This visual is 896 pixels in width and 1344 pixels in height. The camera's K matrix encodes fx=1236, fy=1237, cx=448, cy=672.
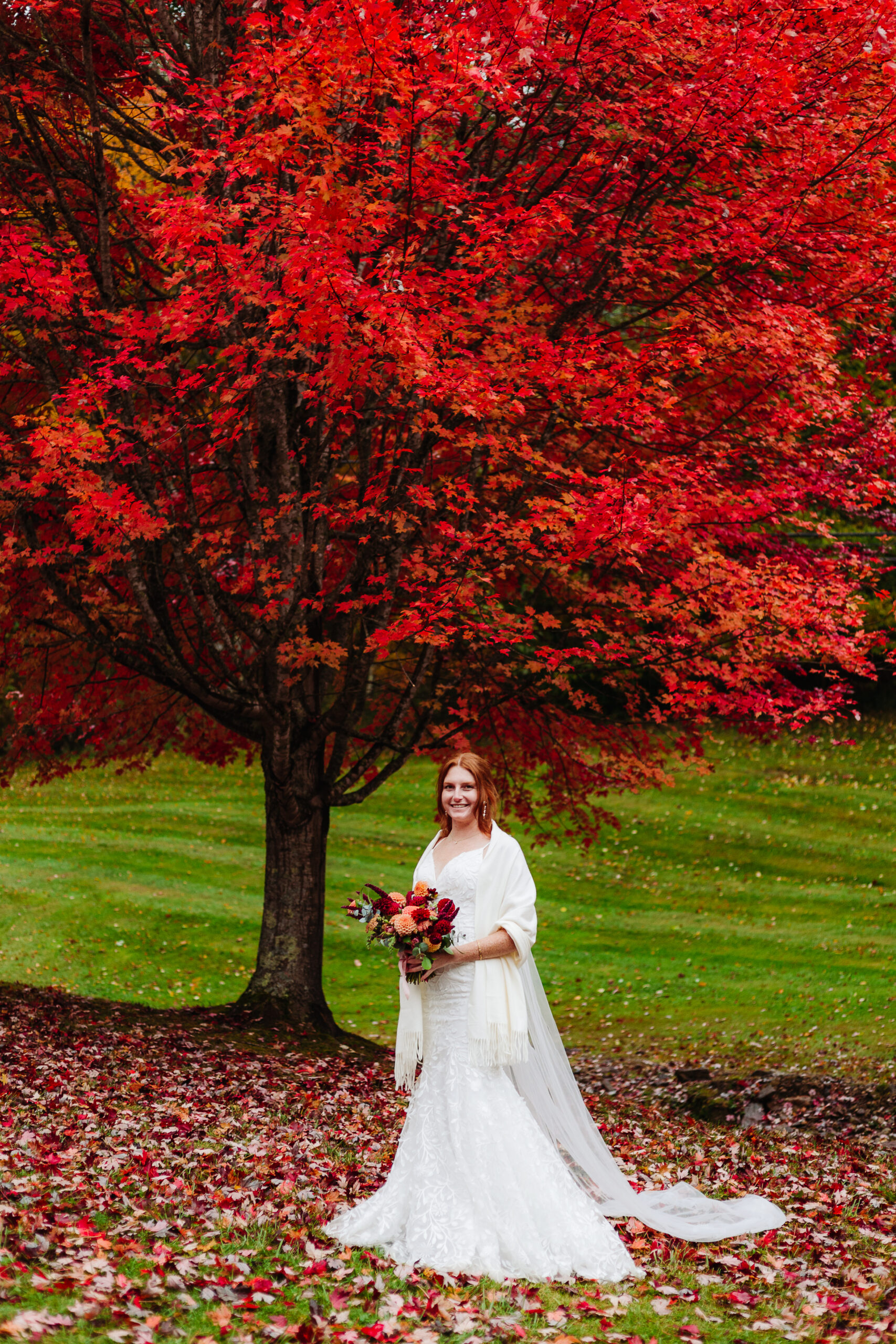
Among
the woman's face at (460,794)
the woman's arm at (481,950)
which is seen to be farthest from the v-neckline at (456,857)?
the woman's arm at (481,950)

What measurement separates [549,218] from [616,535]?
2679 mm

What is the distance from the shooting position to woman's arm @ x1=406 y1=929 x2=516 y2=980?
6.08 meters

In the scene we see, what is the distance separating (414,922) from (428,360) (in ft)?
13.9

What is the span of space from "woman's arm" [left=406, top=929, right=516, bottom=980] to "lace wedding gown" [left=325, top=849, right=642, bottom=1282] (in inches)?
3.6

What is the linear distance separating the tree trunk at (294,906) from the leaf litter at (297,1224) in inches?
60.0

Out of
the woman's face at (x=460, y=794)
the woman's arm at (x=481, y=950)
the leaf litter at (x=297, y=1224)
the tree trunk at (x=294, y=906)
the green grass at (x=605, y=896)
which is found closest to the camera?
the leaf litter at (x=297, y=1224)

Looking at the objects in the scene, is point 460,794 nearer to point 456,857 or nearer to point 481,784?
point 481,784

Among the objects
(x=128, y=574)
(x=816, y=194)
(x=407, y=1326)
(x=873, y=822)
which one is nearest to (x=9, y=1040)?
(x=128, y=574)

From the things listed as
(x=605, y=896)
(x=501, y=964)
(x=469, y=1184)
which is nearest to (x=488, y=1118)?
(x=469, y=1184)

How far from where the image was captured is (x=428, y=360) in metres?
8.52

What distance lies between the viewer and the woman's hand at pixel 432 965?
6086 mm

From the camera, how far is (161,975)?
18109 mm

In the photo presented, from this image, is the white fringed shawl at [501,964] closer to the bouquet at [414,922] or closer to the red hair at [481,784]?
the red hair at [481,784]

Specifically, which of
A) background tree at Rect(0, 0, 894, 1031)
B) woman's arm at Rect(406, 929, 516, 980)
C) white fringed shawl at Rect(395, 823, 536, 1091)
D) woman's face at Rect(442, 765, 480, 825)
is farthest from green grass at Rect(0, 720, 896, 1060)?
woman's face at Rect(442, 765, 480, 825)
